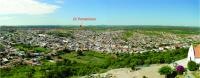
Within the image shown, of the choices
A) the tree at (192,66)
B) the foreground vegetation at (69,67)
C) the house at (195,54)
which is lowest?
the foreground vegetation at (69,67)

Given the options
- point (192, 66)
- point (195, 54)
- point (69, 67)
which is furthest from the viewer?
point (69, 67)

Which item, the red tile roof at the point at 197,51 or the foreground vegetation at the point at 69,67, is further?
the foreground vegetation at the point at 69,67

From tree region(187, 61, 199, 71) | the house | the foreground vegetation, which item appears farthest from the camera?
the foreground vegetation

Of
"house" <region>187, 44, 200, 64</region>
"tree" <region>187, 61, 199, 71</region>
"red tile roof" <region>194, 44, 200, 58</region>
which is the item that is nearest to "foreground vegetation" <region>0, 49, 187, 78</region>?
"house" <region>187, 44, 200, 64</region>

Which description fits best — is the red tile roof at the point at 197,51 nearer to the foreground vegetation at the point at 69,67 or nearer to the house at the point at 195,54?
the house at the point at 195,54

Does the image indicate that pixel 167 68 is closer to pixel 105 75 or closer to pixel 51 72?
pixel 105 75

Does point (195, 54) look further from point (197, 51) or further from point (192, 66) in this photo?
point (192, 66)

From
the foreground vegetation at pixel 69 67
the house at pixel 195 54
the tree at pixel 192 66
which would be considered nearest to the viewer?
the tree at pixel 192 66

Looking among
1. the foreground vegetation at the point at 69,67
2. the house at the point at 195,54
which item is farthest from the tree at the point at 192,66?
the foreground vegetation at the point at 69,67

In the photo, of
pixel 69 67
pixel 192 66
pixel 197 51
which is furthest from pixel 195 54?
pixel 69 67

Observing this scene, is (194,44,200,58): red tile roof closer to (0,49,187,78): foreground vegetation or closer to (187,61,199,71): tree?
(187,61,199,71): tree

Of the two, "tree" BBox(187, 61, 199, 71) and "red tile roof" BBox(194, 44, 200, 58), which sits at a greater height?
"red tile roof" BBox(194, 44, 200, 58)
